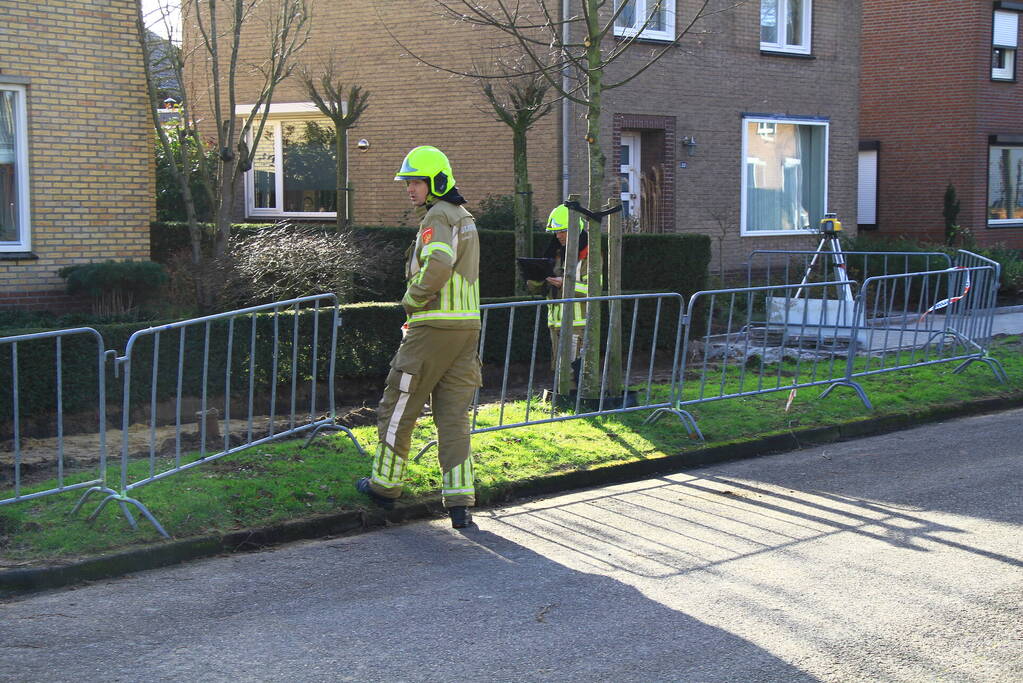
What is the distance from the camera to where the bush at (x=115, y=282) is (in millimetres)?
11648

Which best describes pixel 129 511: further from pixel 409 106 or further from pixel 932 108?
pixel 932 108

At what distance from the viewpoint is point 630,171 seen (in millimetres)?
19328

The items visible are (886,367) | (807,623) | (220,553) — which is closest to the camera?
(807,623)

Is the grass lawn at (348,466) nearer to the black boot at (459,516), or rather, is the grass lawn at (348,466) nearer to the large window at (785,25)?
the black boot at (459,516)

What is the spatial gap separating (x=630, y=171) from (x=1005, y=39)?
11356 millimetres

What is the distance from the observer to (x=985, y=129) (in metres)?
25.0

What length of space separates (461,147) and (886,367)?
31.8 feet

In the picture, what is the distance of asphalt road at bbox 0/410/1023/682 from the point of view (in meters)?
4.64

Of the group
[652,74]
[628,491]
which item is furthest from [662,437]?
[652,74]

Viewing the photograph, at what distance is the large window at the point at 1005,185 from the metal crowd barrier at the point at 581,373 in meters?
15.0

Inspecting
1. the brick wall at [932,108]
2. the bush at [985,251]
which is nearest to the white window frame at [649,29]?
the bush at [985,251]

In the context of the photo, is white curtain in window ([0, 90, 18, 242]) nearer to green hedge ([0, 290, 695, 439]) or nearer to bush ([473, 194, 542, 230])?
green hedge ([0, 290, 695, 439])

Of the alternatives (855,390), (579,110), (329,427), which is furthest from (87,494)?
(579,110)

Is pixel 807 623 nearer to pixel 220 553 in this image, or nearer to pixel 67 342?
pixel 220 553
